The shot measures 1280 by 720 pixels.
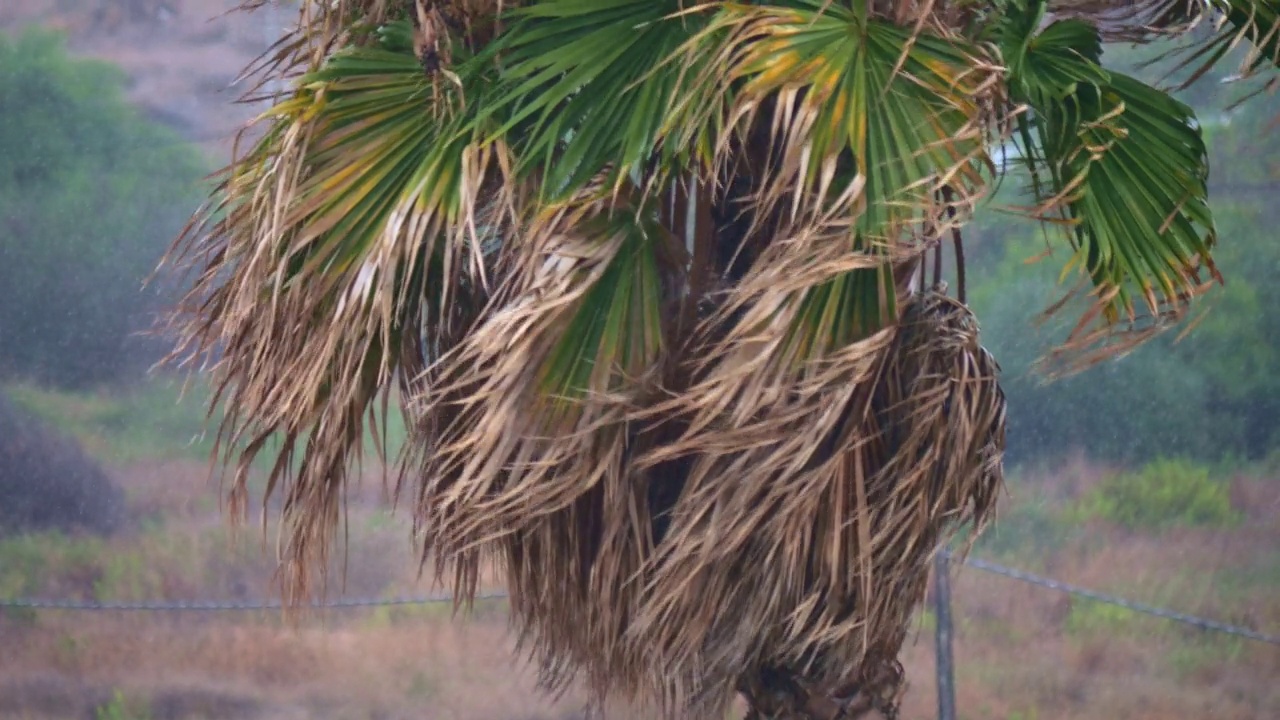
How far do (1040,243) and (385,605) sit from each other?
343 centimetres

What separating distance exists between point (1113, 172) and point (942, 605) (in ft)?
10.0

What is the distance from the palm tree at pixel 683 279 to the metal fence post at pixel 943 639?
2.39 metres

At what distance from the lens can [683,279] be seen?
2541mm

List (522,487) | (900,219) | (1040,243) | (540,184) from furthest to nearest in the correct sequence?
(1040,243) → (540,184) → (522,487) → (900,219)

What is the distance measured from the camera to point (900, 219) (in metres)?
2.14

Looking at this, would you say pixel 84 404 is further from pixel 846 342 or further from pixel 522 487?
pixel 846 342

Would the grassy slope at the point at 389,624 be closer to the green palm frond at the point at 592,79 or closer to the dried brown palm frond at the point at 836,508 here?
the dried brown palm frond at the point at 836,508

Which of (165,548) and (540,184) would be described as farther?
(165,548)

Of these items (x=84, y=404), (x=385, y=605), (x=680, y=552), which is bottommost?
(x=385, y=605)

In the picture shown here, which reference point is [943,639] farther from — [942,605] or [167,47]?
[167,47]

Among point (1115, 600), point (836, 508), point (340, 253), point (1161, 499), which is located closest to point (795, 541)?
point (836, 508)

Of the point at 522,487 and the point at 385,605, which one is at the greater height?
the point at 522,487

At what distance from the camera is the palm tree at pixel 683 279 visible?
220cm

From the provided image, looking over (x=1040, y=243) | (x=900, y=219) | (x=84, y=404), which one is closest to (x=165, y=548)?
(x=84, y=404)
